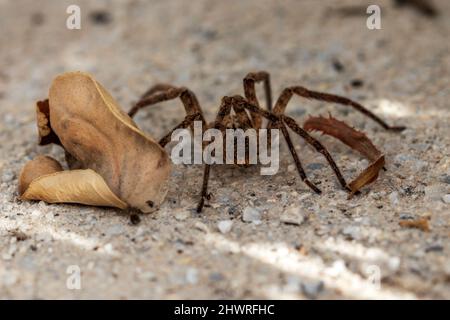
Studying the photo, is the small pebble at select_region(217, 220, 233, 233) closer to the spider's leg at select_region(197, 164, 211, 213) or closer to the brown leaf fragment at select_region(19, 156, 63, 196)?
the spider's leg at select_region(197, 164, 211, 213)

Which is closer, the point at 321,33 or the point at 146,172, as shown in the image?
the point at 146,172

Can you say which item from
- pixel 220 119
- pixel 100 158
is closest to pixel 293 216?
pixel 220 119

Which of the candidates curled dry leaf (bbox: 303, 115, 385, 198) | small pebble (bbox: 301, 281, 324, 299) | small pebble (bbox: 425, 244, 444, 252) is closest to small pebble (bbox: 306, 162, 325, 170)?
curled dry leaf (bbox: 303, 115, 385, 198)

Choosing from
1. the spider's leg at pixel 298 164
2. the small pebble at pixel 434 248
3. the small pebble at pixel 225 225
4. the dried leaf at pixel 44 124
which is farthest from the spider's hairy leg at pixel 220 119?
the small pebble at pixel 434 248

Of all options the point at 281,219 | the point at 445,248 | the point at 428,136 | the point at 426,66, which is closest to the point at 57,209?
the point at 281,219

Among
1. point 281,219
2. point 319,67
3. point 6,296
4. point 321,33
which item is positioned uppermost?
point 321,33

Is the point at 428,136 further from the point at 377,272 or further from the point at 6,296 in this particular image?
the point at 6,296

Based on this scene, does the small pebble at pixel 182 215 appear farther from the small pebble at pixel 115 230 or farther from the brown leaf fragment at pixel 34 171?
the brown leaf fragment at pixel 34 171

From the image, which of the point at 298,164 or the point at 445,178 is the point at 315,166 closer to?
the point at 298,164
